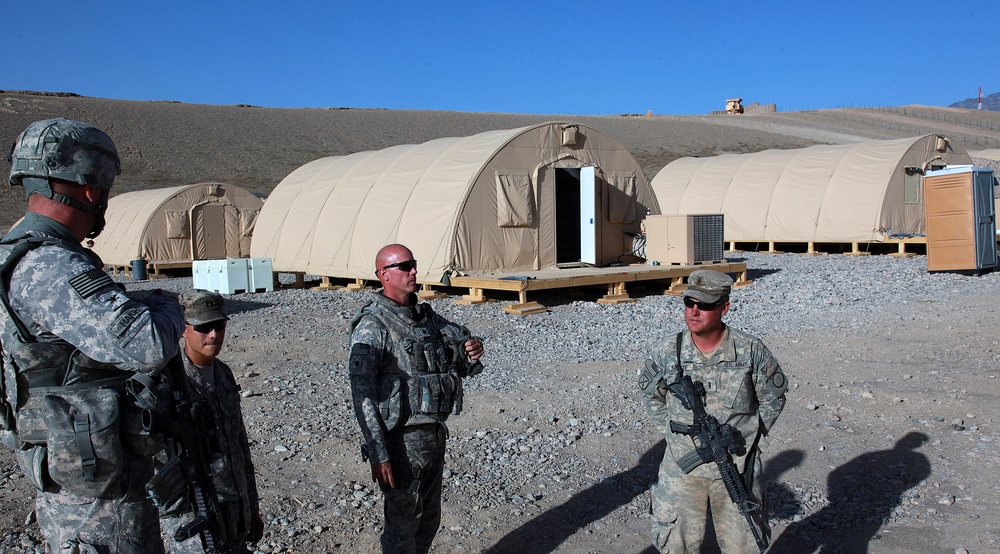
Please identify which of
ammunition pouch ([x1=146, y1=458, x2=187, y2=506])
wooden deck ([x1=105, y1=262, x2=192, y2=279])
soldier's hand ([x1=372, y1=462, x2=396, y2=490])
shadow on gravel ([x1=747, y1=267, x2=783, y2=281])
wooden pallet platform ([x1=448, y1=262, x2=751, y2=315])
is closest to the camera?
ammunition pouch ([x1=146, y1=458, x2=187, y2=506])

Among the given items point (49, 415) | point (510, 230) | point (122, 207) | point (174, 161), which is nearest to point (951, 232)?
point (510, 230)

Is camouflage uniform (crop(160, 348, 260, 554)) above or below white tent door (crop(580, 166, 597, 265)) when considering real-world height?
below

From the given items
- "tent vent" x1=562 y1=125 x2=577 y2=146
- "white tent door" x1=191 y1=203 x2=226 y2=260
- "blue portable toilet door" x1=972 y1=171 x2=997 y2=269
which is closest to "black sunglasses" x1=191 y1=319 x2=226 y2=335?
"tent vent" x1=562 y1=125 x2=577 y2=146

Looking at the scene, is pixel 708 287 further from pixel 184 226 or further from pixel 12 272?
pixel 184 226

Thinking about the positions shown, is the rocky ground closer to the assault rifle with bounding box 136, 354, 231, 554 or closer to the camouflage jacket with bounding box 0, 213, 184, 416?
the assault rifle with bounding box 136, 354, 231, 554

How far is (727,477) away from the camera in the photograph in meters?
3.00

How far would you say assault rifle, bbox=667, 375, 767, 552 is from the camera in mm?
3000

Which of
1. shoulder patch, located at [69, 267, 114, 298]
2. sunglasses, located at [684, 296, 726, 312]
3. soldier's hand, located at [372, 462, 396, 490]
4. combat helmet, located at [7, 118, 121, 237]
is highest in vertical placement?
combat helmet, located at [7, 118, 121, 237]

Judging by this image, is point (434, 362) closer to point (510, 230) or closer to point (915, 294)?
point (510, 230)

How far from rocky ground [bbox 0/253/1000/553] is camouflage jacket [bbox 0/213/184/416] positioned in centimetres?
213

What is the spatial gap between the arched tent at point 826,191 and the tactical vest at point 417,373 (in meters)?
16.9

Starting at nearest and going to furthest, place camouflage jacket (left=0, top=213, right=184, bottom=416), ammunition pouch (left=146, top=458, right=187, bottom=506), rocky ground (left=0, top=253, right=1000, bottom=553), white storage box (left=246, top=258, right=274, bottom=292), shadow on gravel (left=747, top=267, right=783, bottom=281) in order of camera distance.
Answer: camouflage jacket (left=0, top=213, right=184, bottom=416), ammunition pouch (left=146, top=458, right=187, bottom=506), rocky ground (left=0, top=253, right=1000, bottom=553), white storage box (left=246, top=258, right=274, bottom=292), shadow on gravel (left=747, top=267, right=783, bottom=281)

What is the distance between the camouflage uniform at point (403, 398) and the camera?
3201mm

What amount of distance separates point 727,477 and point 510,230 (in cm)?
1015
